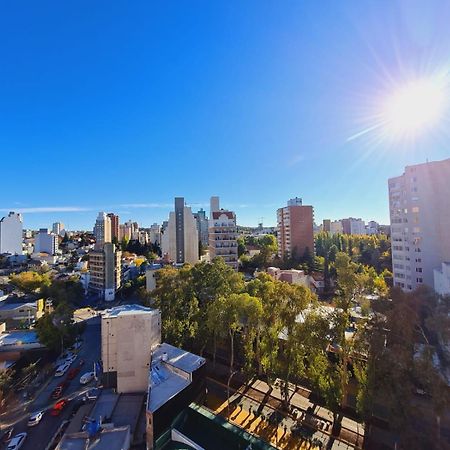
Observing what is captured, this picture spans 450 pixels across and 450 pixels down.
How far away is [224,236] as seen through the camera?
1071 inches

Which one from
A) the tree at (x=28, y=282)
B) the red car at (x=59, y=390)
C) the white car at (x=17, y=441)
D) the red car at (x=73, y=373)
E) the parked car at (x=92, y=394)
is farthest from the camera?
the tree at (x=28, y=282)

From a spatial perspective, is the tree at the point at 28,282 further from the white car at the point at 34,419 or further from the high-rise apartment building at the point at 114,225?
the high-rise apartment building at the point at 114,225

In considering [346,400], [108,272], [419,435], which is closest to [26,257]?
[108,272]

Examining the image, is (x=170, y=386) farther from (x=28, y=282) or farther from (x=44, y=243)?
(x=44, y=243)

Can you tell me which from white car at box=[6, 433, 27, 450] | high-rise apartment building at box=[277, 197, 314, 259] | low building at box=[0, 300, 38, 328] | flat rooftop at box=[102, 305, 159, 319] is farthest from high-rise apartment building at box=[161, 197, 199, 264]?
white car at box=[6, 433, 27, 450]

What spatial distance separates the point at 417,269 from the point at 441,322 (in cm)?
1447

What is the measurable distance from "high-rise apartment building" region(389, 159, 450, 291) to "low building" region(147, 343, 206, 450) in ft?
51.8

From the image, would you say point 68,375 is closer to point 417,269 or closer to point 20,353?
point 20,353

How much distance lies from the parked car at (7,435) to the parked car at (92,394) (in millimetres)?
2287

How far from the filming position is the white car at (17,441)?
8.50 metres

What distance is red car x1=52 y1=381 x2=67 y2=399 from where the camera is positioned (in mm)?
11352

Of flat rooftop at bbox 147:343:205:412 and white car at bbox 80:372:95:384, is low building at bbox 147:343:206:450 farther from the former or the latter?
white car at bbox 80:372:95:384

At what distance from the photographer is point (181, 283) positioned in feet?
50.1

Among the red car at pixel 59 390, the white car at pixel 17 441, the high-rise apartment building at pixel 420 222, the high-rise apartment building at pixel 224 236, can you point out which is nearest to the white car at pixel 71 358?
the red car at pixel 59 390
